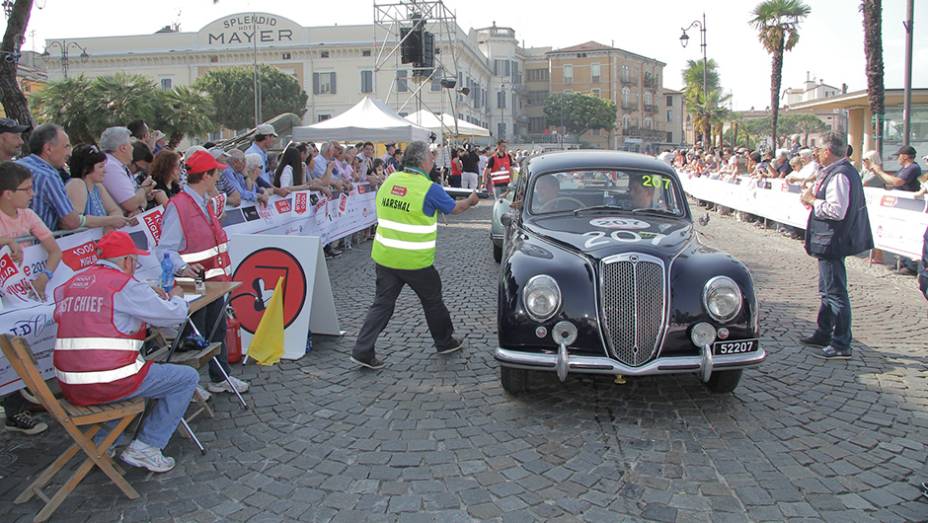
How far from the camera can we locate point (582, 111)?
90.5 meters

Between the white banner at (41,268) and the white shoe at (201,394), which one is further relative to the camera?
the white shoe at (201,394)

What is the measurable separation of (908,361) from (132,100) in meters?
24.7

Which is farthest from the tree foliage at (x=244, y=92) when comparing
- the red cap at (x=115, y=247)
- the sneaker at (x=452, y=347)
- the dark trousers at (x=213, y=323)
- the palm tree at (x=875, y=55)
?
the red cap at (x=115, y=247)

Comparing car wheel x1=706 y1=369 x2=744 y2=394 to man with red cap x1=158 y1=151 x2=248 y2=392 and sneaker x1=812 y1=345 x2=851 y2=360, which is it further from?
man with red cap x1=158 y1=151 x2=248 y2=392

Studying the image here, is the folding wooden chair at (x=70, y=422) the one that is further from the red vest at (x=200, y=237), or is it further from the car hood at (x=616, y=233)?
the car hood at (x=616, y=233)

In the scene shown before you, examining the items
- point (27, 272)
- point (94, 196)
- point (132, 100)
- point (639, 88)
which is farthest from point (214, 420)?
point (639, 88)

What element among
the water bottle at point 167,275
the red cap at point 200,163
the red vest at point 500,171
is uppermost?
the red vest at point 500,171

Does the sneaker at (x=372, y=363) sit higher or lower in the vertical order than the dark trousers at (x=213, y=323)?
lower

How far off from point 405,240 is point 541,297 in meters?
1.50

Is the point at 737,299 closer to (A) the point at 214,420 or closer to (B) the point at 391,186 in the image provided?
(B) the point at 391,186

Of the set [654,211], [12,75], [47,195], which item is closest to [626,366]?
[654,211]

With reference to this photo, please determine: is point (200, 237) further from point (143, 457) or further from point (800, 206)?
point (800, 206)

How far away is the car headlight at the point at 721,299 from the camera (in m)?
4.70

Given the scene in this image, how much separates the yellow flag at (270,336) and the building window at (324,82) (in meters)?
58.7
